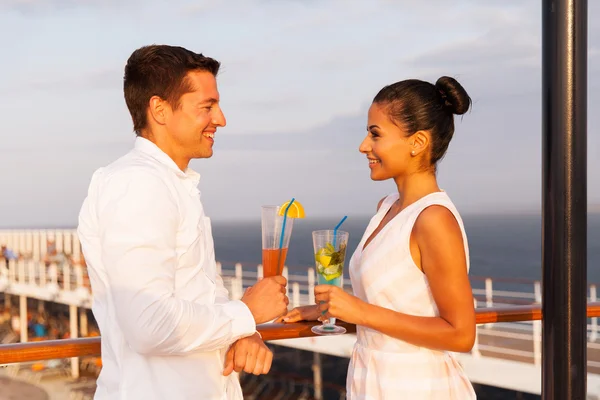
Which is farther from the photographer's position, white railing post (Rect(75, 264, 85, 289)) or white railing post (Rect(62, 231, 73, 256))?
white railing post (Rect(62, 231, 73, 256))

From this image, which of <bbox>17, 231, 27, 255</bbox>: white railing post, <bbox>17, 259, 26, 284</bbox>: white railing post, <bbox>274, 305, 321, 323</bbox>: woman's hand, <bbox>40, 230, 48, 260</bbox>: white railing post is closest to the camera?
<bbox>274, 305, 321, 323</bbox>: woman's hand

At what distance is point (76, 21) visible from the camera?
36.8 meters

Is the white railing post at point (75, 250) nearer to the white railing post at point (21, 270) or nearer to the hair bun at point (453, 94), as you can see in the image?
the white railing post at point (21, 270)

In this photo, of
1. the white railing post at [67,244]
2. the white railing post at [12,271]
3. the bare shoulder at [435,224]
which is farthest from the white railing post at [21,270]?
the bare shoulder at [435,224]

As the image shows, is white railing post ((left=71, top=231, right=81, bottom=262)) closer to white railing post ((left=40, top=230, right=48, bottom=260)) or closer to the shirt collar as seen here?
white railing post ((left=40, top=230, right=48, bottom=260))

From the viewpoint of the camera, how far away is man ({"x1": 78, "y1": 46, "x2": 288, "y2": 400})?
1157 mm

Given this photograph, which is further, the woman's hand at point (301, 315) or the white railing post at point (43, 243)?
the white railing post at point (43, 243)

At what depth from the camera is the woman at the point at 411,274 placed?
151 cm

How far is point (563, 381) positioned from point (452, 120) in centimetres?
72

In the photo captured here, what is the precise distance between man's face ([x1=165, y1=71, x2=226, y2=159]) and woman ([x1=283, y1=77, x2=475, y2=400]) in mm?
441

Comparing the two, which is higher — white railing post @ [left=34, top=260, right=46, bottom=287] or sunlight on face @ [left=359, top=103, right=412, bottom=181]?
sunlight on face @ [left=359, top=103, right=412, bottom=181]

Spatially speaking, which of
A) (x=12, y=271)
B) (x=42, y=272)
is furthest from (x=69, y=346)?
(x=12, y=271)

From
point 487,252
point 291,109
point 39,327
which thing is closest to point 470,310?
point 39,327

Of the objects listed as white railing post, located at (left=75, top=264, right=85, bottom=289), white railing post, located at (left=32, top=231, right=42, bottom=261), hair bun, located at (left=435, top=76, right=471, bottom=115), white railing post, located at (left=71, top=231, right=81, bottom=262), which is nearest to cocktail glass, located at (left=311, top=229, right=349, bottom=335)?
hair bun, located at (left=435, top=76, right=471, bottom=115)
